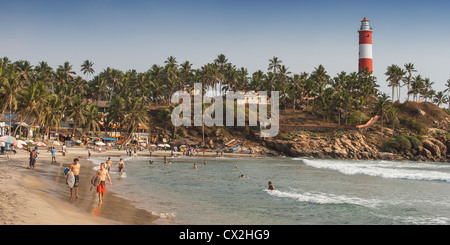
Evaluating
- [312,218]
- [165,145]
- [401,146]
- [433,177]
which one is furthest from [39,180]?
[401,146]

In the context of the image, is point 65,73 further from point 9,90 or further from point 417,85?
point 417,85

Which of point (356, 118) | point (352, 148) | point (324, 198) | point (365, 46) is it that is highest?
point (365, 46)

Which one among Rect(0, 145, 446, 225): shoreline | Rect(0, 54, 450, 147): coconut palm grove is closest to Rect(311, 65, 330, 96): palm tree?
Rect(0, 54, 450, 147): coconut palm grove

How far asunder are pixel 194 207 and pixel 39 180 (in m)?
10.0

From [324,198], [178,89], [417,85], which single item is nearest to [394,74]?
[417,85]

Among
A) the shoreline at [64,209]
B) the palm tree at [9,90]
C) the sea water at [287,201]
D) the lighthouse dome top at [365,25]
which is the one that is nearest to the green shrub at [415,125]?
the lighthouse dome top at [365,25]

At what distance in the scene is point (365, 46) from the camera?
8375 centimetres

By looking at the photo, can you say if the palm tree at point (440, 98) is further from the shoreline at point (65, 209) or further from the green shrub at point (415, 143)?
the shoreline at point (65, 209)

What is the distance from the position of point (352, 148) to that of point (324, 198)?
167ft

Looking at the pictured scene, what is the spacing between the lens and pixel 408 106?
3314 inches

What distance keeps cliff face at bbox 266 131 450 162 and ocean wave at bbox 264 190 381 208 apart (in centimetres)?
4656

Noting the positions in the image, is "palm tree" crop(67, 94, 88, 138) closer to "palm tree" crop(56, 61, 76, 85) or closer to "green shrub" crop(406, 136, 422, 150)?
"palm tree" crop(56, 61, 76, 85)

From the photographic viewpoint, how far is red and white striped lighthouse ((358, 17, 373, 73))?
82562 millimetres
